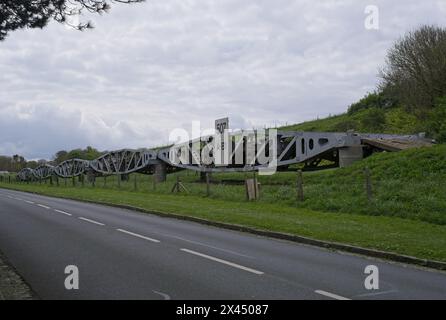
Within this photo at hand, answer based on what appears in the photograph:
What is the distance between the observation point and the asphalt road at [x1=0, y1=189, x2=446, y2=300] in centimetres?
801

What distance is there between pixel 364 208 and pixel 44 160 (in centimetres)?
11885

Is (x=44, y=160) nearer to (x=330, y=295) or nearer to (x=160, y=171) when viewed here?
(x=160, y=171)

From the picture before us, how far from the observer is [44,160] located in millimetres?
128000

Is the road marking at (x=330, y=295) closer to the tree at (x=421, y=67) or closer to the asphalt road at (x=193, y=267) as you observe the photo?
the asphalt road at (x=193, y=267)

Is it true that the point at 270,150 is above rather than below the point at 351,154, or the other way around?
above

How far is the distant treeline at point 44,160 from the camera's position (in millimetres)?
110000

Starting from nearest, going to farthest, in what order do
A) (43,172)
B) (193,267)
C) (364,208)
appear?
(193,267), (364,208), (43,172)

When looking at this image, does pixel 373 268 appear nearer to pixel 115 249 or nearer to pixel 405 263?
pixel 405 263

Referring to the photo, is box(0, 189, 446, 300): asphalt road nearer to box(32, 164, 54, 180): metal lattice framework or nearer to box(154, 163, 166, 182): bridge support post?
box(154, 163, 166, 182): bridge support post

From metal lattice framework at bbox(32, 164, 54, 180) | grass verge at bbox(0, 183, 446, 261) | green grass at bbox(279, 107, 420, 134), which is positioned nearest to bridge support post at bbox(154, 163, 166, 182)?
green grass at bbox(279, 107, 420, 134)

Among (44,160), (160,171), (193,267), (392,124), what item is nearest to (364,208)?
(193,267)

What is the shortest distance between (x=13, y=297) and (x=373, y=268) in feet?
20.6

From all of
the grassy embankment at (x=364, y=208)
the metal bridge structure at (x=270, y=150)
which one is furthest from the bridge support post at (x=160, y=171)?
the grassy embankment at (x=364, y=208)
